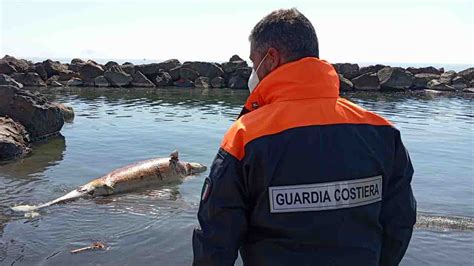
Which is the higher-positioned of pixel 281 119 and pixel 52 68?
pixel 281 119

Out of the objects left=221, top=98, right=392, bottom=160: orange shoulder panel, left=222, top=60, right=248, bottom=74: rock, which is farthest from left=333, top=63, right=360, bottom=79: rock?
left=221, top=98, right=392, bottom=160: orange shoulder panel

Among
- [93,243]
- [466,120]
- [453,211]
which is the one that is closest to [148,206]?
[93,243]

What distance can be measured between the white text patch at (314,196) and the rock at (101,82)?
3866cm

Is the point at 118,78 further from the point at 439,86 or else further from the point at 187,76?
the point at 439,86

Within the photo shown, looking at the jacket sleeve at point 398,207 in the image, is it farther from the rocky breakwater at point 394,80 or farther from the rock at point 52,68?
the rock at point 52,68

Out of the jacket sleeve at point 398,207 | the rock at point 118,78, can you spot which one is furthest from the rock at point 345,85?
the jacket sleeve at point 398,207

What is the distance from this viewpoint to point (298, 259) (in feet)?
7.43

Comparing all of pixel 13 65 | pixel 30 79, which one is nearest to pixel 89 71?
pixel 30 79

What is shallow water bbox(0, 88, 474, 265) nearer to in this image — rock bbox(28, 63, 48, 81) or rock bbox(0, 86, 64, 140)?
rock bbox(0, 86, 64, 140)

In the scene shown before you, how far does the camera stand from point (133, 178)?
9.87 m

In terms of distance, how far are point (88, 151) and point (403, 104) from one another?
21.3 metres

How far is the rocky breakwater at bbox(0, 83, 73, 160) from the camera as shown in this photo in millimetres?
14039

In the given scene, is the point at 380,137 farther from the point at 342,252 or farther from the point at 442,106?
the point at 442,106

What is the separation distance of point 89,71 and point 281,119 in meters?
40.6
